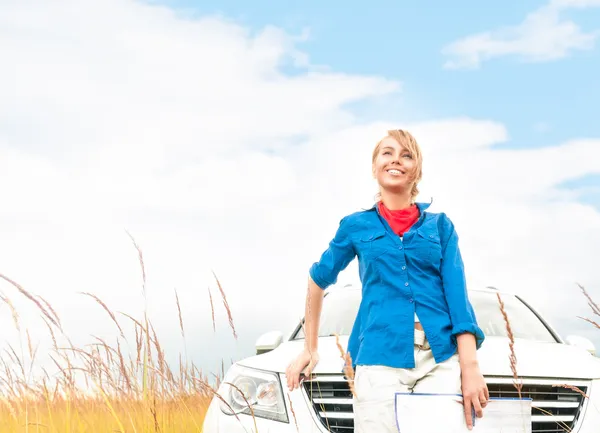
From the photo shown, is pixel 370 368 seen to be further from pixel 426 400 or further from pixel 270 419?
pixel 270 419

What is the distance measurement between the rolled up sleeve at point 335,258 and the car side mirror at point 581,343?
2232mm

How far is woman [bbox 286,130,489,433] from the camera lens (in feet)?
8.76

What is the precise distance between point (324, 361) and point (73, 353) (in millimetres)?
1689

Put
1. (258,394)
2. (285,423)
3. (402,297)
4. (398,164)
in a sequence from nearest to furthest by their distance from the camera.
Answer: (402,297) < (398,164) < (285,423) < (258,394)

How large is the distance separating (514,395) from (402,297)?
1.01 metres

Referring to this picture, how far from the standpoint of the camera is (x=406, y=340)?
2.68m

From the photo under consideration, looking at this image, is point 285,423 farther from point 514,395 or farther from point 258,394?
point 514,395

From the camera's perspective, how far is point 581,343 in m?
4.54

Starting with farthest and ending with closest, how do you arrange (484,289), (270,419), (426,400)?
(484,289) → (270,419) → (426,400)

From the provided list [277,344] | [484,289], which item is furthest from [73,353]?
[484,289]

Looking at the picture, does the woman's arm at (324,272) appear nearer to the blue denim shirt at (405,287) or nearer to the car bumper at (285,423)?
the blue denim shirt at (405,287)

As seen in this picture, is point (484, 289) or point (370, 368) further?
point (484, 289)

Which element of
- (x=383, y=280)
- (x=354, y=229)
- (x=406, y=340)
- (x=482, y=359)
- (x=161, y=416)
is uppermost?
(x=354, y=229)

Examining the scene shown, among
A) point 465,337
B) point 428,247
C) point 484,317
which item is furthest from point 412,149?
point 484,317
